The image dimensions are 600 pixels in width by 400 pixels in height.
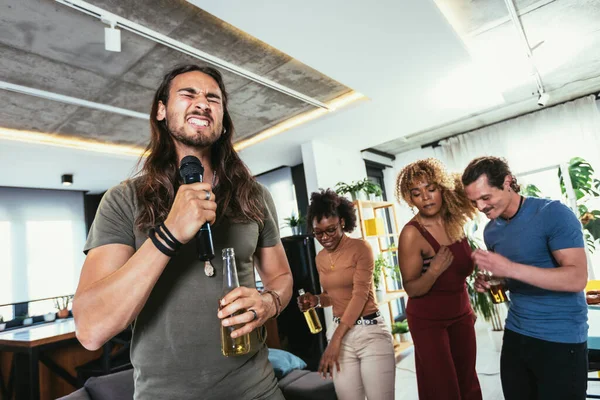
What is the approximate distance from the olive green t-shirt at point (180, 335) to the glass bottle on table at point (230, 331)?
4cm

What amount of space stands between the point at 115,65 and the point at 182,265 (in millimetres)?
2787

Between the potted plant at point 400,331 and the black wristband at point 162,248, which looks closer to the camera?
the black wristband at point 162,248

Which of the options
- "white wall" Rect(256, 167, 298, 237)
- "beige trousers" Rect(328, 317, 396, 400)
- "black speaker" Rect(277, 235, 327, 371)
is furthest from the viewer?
"white wall" Rect(256, 167, 298, 237)

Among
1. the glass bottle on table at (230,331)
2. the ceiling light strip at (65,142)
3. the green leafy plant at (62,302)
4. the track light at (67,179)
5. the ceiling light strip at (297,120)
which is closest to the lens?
the glass bottle on table at (230,331)

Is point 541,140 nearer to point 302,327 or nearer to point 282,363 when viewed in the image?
point 302,327

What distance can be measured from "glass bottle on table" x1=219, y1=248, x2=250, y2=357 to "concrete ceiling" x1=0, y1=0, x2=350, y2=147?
2147 millimetres

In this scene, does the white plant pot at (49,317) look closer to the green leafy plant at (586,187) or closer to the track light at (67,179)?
the track light at (67,179)

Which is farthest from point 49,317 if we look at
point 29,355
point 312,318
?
point 312,318

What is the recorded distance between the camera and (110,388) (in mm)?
1855

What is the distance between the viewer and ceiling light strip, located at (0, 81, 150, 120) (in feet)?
10.2

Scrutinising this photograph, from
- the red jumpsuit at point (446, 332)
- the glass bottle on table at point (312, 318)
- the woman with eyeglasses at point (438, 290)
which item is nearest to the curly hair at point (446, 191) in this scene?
the woman with eyeglasses at point (438, 290)

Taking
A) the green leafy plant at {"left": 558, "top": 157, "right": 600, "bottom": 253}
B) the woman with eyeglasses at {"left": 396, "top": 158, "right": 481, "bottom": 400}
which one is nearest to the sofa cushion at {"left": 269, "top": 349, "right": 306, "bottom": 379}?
the woman with eyeglasses at {"left": 396, "top": 158, "right": 481, "bottom": 400}

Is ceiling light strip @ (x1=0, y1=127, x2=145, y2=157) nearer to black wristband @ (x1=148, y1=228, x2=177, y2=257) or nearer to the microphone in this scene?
the microphone

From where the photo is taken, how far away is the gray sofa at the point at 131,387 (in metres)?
1.84
